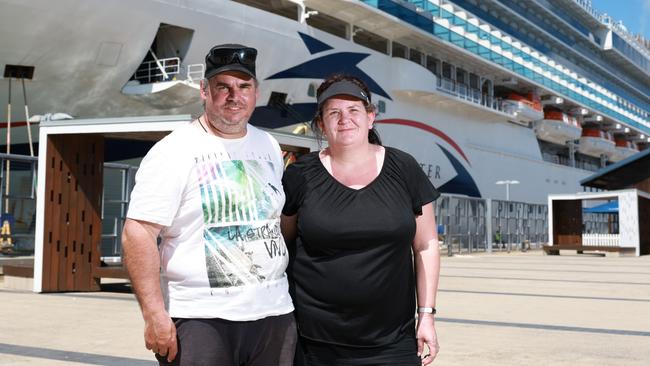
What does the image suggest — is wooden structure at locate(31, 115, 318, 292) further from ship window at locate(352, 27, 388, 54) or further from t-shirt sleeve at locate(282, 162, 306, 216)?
ship window at locate(352, 27, 388, 54)

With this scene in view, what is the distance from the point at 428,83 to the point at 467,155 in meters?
5.45

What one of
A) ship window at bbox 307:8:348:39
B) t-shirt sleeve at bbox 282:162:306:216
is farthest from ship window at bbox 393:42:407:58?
t-shirt sleeve at bbox 282:162:306:216

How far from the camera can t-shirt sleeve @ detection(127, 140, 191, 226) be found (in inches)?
74.9

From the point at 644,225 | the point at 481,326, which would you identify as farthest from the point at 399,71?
the point at 481,326

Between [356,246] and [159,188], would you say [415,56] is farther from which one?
[159,188]

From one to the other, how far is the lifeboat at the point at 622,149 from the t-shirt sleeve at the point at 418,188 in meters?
48.3

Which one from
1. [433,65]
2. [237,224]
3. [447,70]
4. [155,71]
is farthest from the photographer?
[447,70]

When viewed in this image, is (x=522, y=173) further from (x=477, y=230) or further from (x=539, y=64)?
(x=477, y=230)

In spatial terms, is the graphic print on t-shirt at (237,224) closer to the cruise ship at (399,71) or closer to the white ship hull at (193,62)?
the cruise ship at (399,71)

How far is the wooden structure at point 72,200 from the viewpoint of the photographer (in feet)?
26.3

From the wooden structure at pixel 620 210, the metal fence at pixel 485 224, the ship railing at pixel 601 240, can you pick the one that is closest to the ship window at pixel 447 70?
the metal fence at pixel 485 224

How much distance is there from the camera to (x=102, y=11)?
1402 cm

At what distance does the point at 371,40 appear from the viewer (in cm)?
2647

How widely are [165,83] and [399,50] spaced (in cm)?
1475
